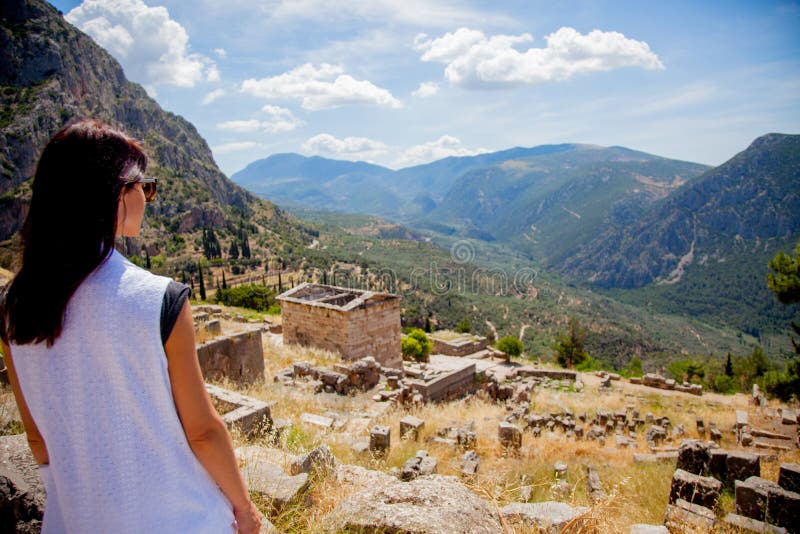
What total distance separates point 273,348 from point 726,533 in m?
13.9

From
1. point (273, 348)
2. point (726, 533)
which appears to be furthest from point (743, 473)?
point (273, 348)

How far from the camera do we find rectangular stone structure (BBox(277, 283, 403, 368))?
1498cm

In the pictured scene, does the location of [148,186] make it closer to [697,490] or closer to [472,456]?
[697,490]

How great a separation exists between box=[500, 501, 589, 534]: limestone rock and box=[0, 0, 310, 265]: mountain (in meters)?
38.4

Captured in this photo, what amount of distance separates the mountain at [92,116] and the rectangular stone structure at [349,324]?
2691cm

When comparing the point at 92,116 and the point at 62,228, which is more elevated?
the point at 92,116

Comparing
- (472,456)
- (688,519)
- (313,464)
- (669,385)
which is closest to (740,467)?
(688,519)

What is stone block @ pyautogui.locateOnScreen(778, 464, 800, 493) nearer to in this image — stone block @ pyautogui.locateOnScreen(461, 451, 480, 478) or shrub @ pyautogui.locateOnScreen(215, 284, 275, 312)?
stone block @ pyautogui.locateOnScreen(461, 451, 480, 478)

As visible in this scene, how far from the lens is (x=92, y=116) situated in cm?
3612

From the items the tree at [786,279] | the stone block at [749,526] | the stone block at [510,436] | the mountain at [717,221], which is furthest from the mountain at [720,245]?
the stone block at [749,526]

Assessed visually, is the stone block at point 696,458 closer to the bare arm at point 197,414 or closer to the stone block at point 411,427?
the stone block at point 411,427

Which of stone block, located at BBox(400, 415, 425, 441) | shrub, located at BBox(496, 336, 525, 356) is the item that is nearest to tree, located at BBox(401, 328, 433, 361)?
shrub, located at BBox(496, 336, 525, 356)

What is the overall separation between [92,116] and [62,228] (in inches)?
1736

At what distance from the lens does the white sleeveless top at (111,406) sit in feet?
4.67
